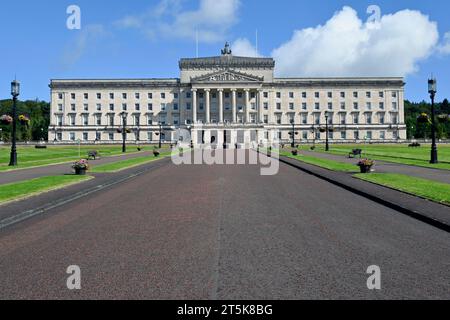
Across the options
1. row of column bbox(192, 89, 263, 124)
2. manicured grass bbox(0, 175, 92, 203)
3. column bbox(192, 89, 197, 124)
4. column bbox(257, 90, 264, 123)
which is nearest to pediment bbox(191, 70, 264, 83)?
row of column bbox(192, 89, 263, 124)

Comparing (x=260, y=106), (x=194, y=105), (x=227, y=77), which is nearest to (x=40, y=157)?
(x=194, y=105)

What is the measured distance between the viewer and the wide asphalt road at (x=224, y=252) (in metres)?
6.02

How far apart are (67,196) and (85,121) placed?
133 metres

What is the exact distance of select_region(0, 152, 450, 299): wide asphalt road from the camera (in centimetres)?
602

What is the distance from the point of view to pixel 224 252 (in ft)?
26.6

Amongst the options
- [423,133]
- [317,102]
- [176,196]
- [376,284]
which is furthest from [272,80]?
[376,284]

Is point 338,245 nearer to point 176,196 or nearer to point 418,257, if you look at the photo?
point 418,257

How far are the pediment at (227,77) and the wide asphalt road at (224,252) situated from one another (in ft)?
400

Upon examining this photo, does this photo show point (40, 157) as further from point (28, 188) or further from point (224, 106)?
point (224, 106)

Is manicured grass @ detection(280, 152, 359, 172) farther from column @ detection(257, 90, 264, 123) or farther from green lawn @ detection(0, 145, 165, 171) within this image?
column @ detection(257, 90, 264, 123)

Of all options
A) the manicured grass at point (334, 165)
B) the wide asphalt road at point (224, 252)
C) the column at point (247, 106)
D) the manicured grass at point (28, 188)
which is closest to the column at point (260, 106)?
the column at point (247, 106)

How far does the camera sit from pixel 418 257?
7.78 m

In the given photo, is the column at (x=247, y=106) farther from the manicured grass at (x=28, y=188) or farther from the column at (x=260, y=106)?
the manicured grass at (x=28, y=188)

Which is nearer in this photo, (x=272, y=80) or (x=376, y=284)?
(x=376, y=284)
